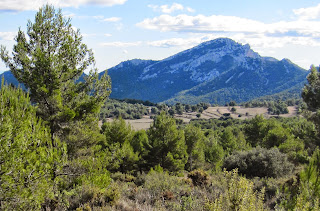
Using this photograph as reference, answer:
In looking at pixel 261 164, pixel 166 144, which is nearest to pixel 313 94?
pixel 261 164

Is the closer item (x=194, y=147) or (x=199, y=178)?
(x=199, y=178)

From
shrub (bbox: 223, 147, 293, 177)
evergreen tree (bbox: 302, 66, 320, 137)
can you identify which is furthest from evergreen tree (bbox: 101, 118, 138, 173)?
evergreen tree (bbox: 302, 66, 320, 137)

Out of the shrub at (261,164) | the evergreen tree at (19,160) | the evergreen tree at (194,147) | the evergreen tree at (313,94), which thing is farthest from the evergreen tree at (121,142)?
the evergreen tree at (19,160)

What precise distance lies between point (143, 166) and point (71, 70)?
18.1m

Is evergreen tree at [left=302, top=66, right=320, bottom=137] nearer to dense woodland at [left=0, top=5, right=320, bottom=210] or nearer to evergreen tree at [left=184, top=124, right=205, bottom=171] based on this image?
dense woodland at [left=0, top=5, right=320, bottom=210]

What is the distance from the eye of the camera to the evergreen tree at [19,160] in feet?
18.4

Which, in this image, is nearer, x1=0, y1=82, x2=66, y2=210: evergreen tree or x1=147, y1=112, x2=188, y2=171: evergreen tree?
x1=0, y1=82, x2=66, y2=210: evergreen tree

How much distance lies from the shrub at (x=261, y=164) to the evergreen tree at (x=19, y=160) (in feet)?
43.8

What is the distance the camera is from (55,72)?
9.66m

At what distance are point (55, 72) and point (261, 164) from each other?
545 inches

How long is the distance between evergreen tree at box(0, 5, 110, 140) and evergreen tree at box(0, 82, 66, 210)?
313 cm

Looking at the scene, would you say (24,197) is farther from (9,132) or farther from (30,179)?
(9,132)

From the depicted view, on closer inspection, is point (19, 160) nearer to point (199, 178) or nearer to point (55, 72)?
point (55, 72)

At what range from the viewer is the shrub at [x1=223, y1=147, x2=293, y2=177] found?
16.5 m
